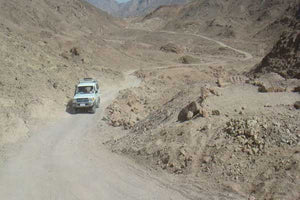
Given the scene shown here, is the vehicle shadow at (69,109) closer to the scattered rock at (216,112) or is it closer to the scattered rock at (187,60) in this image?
the scattered rock at (216,112)

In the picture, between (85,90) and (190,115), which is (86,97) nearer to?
(85,90)

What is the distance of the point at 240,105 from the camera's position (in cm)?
1362

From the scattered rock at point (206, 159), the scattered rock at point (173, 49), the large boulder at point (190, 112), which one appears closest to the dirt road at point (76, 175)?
the scattered rock at point (206, 159)

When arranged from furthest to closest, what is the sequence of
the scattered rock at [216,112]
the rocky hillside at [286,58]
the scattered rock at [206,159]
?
1. the rocky hillside at [286,58]
2. the scattered rock at [216,112]
3. the scattered rock at [206,159]

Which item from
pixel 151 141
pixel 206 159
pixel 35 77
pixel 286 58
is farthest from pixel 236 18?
pixel 206 159

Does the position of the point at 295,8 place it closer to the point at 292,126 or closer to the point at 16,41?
the point at 16,41

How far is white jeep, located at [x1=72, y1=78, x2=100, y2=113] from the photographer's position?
19.8 meters

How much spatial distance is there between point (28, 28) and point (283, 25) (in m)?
58.6

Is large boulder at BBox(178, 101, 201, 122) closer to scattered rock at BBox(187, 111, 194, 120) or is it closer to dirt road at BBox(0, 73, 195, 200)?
scattered rock at BBox(187, 111, 194, 120)

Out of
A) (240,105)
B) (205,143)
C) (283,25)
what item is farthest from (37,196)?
(283,25)

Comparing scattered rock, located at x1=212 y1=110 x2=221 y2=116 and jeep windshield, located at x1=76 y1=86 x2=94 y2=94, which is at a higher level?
jeep windshield, located at x1=76 y1=86 x2=94 y2=94

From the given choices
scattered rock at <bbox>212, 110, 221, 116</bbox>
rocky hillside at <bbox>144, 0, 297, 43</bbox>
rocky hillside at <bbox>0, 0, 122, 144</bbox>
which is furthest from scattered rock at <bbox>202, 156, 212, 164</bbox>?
rocky hillside at <bbox>144, 0, 297, 43</bbox>

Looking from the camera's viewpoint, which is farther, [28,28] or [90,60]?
[28,28]

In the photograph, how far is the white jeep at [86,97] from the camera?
19.8 m
